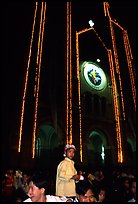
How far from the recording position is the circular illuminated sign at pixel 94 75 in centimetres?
2352

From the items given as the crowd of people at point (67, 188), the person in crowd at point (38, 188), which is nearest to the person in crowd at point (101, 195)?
the crowd of people at point (67, 188)

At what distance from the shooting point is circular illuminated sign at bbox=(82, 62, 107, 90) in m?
23.5

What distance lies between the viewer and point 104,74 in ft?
83.6

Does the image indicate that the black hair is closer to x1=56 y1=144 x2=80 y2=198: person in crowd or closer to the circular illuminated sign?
x1=56 y1=144 x2=80 y2=198: person in crowd

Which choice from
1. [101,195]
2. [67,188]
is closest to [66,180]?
[67,188]

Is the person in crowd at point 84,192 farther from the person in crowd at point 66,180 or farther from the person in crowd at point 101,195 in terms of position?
the person in crowd at point 101,195

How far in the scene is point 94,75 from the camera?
2408cm

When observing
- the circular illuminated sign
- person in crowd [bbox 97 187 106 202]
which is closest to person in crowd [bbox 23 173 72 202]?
person in crowd [bbox 97 187 106 202]

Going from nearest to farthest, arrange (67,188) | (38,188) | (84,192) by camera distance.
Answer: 1. (38,188)
2. (84,192)
3. (67,188)

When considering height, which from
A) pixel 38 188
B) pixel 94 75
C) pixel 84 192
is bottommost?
pixel 84 192

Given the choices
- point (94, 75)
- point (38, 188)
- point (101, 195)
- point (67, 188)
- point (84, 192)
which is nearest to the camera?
point (38, 188)

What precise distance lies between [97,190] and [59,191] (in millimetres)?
1289

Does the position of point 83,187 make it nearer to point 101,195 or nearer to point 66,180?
point 66,180

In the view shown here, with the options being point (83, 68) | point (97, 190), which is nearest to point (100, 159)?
point (83, 68)
